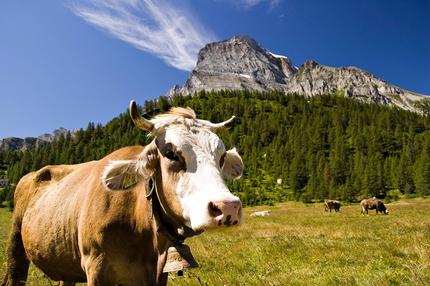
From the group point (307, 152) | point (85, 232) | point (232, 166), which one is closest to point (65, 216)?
point (85, 232)

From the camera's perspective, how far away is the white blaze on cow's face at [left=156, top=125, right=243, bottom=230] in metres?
2.65

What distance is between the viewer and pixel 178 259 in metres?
4.01

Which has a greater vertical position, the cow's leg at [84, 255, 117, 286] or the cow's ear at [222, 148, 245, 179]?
the cow's ear at [222, 148, 245, 179]

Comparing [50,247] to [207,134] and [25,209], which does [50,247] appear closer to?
[25,209]

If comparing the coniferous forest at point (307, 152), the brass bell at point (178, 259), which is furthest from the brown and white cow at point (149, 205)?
the coniferous forest at point (307, 152)

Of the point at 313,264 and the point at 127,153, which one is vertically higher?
the point at 127,153

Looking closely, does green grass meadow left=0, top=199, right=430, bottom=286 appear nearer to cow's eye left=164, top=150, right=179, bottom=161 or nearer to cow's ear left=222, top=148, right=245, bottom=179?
cow's ear left=222, top=148, right=245, bottom=179

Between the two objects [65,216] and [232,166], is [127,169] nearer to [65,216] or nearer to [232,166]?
[232,166]

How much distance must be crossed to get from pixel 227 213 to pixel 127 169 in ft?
5.46

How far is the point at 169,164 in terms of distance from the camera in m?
3.37

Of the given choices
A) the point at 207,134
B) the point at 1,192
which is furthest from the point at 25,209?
the point at 1,192

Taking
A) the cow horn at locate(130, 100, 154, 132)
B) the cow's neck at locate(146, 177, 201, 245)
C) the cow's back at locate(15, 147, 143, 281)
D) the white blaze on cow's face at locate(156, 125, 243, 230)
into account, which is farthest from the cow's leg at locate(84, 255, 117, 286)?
the cow horn at locate(130, 100, 154, 132)

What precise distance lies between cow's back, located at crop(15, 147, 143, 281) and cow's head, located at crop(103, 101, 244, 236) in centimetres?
55

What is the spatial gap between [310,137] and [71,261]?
167647 mm
